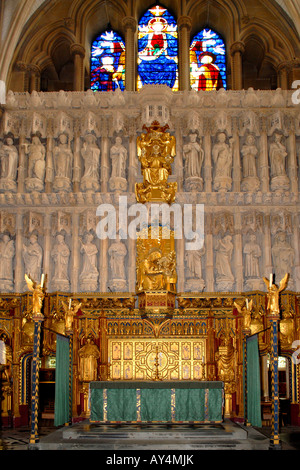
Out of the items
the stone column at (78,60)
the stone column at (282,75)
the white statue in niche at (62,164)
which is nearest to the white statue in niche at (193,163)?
the white statue in niche at (62,164)

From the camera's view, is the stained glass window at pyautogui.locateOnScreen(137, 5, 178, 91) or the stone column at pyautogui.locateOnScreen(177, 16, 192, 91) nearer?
the stone column at pyautogui.locateOnScreen(177, 16, 192, 91)

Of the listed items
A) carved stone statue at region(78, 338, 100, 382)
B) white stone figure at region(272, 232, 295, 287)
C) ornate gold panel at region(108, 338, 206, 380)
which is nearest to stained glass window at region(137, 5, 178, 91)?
white stone figure at region(272, 232, 295, 287)

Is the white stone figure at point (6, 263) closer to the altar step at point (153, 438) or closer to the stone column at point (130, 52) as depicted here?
the altar step at point (153, 438)

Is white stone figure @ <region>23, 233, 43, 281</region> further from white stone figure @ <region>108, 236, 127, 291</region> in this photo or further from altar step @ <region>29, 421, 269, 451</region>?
altar step @ <region>29, 421, 269, 451</region>

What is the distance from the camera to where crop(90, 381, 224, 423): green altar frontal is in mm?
13953

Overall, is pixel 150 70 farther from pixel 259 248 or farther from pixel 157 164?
pixel 259 248

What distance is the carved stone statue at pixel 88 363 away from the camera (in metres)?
16.6

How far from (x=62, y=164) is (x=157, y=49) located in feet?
25.8

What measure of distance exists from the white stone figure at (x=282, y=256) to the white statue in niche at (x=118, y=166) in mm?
5134

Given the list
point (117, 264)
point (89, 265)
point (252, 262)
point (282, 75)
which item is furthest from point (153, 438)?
point (282, 75)

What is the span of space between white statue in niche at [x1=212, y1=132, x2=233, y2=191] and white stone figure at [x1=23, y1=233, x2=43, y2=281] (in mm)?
5946

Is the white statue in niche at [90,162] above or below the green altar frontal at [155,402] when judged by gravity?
above

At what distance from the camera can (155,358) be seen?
16781 millimetres

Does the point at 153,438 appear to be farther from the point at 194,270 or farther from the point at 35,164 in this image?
the point at 35,164
